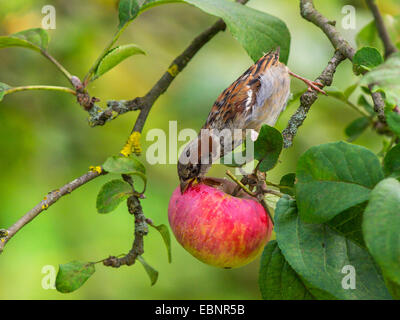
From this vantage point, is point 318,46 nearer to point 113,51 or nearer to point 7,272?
point 113,51

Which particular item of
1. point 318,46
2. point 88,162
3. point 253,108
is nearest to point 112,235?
point 88,162

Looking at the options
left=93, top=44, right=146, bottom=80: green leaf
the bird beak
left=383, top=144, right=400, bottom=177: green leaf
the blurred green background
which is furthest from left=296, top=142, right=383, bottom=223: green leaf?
the blurred green background

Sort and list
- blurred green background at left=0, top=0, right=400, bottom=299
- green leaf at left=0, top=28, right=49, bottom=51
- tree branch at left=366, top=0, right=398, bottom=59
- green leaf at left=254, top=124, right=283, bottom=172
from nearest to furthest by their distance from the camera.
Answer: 1. green leaf at left=254, top=124, right=283, bottom=172
2. green leaf at left=0, top=28, right=49, bottom=51
3. tree branch at left=366, top=0, right=398, bottom=59
4. blurred green background at left=0, top=0, right=400, bottom=299

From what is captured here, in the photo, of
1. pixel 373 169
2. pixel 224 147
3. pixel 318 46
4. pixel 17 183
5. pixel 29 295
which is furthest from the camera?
pixel 318 46

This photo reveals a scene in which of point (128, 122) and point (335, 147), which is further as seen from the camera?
point (128, 122)

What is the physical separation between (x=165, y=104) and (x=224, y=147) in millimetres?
986

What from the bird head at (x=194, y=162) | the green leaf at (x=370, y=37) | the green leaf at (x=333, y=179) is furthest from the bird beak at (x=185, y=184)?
the green leaf at (x=370, y=37)

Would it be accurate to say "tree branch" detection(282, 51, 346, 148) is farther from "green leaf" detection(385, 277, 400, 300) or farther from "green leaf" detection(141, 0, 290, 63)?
"green leaf" detection(385, 277, 400, 300)

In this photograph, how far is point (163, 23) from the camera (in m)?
3.29

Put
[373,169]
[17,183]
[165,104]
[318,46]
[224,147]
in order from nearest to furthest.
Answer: [373,169] → [224,147] → [17,183] → [318,46] → [165,104]

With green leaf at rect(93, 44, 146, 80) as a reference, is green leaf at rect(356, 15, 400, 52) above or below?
above

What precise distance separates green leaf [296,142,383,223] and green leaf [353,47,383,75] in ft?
1.28

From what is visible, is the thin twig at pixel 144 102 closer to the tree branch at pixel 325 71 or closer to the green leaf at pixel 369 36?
the tree branch at pixel 325 71

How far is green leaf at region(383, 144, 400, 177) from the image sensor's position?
1.12m
